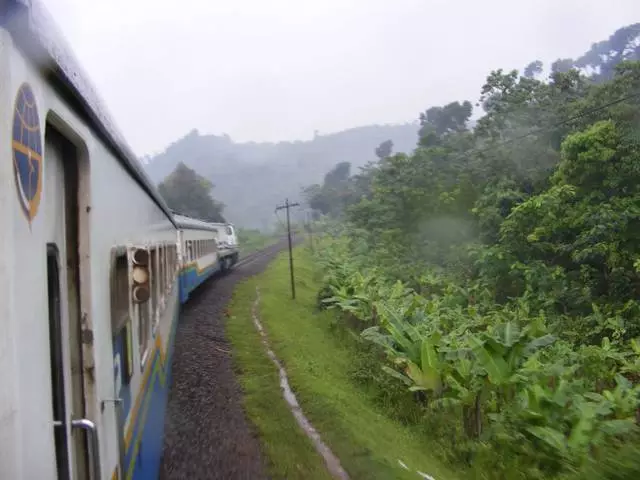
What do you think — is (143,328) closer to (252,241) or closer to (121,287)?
(121,287)

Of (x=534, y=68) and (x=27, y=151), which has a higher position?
(x=534, y=68)

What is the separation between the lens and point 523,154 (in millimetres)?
18562

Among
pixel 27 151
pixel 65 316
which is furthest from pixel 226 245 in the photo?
pixel 27 151

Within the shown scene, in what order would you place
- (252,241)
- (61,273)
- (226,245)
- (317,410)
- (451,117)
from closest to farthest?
(61,273)
(317,410)
(226,245)
(451,117)
(252,241)

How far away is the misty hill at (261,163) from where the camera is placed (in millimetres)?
112938

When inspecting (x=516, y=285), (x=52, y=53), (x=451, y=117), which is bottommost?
(x=516, y=285)

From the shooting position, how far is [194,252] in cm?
1433

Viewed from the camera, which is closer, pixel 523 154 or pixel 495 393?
pixel 495 393

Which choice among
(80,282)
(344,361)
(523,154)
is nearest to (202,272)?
(344,361)

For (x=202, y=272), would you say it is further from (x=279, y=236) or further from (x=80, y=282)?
(x=279, y=236)

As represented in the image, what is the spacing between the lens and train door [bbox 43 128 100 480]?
185cm

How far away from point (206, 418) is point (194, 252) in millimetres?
7713

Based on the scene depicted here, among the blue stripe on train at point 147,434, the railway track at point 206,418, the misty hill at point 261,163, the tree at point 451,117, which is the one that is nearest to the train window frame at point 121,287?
the blue stripe on train at point 147,434

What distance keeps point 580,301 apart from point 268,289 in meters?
9.57
